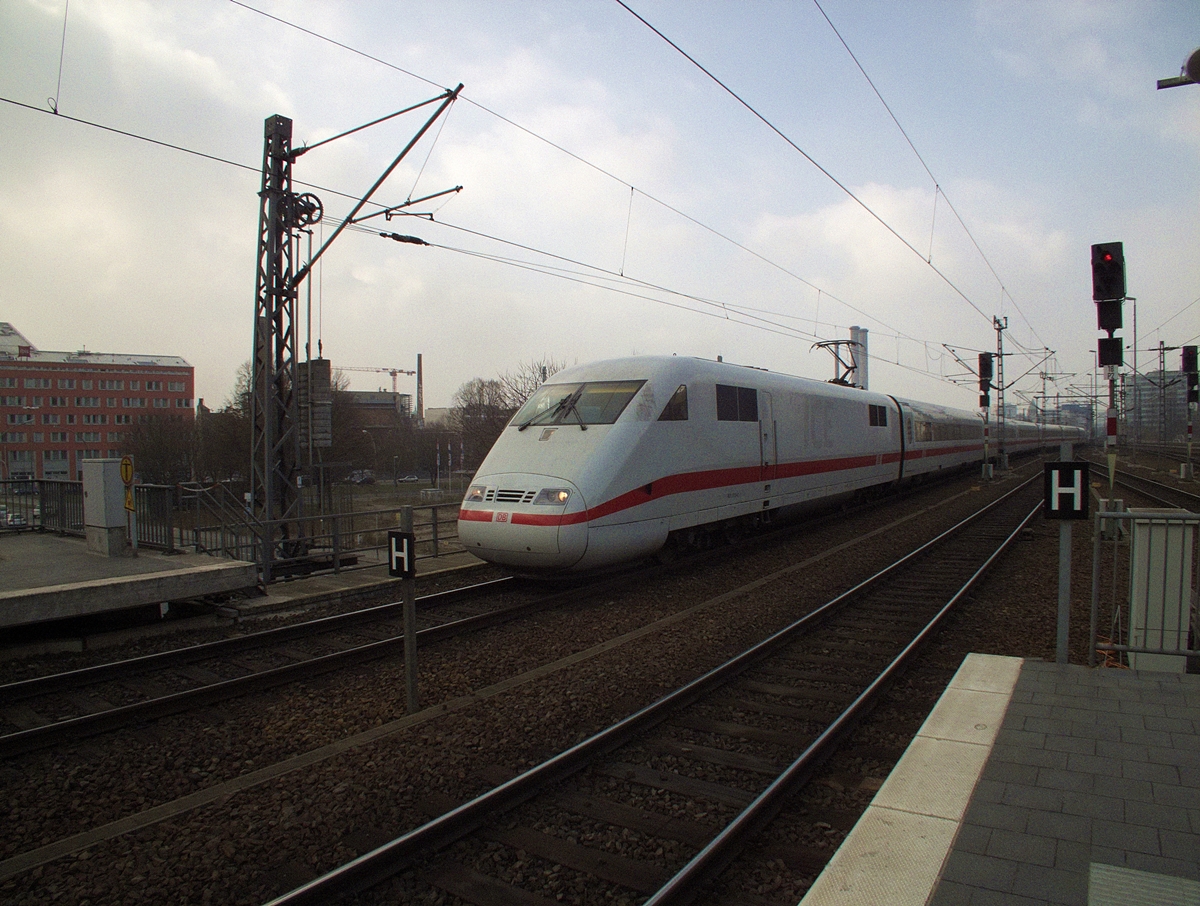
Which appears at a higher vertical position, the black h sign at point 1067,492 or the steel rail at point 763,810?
the black h sign at point 1067,492

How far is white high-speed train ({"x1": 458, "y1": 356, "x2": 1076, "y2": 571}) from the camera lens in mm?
8703

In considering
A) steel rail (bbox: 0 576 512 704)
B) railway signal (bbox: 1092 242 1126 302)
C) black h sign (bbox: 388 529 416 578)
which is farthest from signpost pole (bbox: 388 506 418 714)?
railway signal (bbox: 1092 242 1126 302)

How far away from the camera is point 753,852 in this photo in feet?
11.8

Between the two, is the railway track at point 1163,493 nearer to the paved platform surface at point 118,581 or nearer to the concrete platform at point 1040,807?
the concrete platform at point 1040,807

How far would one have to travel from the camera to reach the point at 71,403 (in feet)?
120

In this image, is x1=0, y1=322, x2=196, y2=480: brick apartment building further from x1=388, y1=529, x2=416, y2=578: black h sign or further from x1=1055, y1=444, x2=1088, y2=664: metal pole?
x1=1055, y1=444, x2=1088, y2=664: metal pole

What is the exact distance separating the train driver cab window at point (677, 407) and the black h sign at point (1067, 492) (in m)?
5.26

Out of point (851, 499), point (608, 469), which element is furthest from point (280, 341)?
point (851, 499)

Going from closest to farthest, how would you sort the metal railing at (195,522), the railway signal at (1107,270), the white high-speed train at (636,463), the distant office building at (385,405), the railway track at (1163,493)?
the railway signal at (1107,270)
the white high-speed train at (636,463)
the metal railing at (195,522)
the railway track at (1163,493)
the distant office building at (385,405)

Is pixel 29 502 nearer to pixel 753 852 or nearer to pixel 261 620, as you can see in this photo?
pixel 261 620

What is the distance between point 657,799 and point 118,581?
627 centimetres

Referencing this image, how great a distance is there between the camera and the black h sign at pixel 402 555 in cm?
548

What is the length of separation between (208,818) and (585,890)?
7.08ft

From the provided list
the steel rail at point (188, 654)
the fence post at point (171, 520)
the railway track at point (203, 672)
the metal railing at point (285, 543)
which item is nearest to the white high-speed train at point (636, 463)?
the railway track at point (203, 672)
